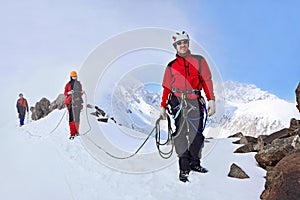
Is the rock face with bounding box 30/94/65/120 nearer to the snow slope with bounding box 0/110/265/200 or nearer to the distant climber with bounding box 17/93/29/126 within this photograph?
the distant climber with bounding box 17/93/29/126

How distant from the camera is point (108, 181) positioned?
758 cm

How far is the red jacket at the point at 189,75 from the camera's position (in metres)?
7.22

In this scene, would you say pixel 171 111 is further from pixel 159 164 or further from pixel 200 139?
pixel 159 164

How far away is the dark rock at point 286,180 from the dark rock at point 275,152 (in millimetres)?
1999

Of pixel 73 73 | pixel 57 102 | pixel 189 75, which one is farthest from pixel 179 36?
pixel 57 102

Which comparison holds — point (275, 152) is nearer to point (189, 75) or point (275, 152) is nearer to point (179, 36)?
point (189, 75)

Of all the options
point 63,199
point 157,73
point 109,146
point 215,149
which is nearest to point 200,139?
point 157,73

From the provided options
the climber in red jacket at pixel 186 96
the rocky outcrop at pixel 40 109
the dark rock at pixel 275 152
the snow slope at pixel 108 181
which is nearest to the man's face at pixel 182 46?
the climber in red jacket at pixel 186 96

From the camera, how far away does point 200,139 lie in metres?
7.52

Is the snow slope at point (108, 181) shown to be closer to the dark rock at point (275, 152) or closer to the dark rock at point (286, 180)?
the dark rock at point (275, 152)

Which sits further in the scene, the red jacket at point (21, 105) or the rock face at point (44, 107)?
the rock face at point (44, 107)

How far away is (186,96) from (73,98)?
724cm

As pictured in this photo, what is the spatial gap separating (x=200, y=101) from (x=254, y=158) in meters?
3.73

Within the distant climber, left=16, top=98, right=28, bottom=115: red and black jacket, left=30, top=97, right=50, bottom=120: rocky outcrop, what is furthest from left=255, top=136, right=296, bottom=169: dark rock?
left=30, top=97, right=50, bottom=120: rocky outcrop
